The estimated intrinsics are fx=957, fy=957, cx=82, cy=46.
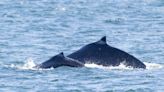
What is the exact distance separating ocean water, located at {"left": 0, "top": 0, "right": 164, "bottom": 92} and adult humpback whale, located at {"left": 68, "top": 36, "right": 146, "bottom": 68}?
20.6 inches

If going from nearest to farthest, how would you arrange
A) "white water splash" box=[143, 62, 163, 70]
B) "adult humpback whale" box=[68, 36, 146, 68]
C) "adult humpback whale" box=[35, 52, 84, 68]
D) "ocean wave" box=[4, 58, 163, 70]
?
"adult humpback whale" box=[35, 52, 84, 68]
"ocean wave" box=[4, 58, 163, 70]
"adult humpback whale" box=[68, 36, 146, 68]
"white water splash" box=[143, 62, 163, 70]

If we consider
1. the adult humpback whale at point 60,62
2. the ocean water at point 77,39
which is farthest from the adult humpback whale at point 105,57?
the adult humpback whale at point 60,62

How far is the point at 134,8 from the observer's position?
65.4 meters

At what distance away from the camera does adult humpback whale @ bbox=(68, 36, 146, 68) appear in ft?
113

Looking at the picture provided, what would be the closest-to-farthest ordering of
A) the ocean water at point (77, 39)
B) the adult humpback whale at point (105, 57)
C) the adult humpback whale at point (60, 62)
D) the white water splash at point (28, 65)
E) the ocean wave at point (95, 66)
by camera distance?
the ocean water at point (77, 39) < the adult humpback whale at point (60, 62) < the ocean wave at point (95, 66) < the white water splash at point (28, 65) < the adult humpback whale at point (105, 57)

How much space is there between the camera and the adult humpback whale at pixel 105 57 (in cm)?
3450

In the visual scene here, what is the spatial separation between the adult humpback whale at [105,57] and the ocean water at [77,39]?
52 cm

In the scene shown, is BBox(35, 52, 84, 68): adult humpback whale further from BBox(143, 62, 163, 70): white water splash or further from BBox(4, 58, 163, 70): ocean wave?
BBox(143, 62, 163, 70): white water splash

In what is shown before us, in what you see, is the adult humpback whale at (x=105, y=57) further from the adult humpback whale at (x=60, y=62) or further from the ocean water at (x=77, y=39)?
the adult humpback whale at (x=60, y=62)

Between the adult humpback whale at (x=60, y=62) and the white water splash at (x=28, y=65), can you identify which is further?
the white water splash at (x=28, y=65)

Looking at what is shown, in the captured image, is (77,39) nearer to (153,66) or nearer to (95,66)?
(153,66)

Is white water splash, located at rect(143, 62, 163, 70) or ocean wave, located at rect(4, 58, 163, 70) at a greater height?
ocean wave, located at rect(4, 58, 163, 70)

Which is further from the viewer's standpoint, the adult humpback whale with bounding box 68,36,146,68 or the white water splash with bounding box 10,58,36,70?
the adult humpback whale with bounding box 68,36,146,68

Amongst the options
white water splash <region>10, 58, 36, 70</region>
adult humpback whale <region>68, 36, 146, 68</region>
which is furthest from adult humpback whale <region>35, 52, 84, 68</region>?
adult humpback whale <region>68, 36, 146, 68</region>
